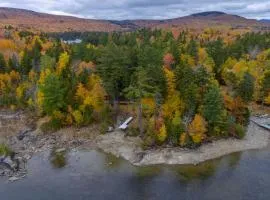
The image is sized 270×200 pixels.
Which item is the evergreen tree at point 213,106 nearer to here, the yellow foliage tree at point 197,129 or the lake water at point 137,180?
the yellow foliage tree at point 197,129

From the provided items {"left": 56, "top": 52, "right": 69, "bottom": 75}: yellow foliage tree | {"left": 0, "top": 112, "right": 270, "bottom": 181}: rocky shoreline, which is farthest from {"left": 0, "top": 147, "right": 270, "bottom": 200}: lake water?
{"left": 56, "top": 52, "right": 69, "bottom": 75}: yellow foliage tree

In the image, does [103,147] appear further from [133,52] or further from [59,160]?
[133,52]

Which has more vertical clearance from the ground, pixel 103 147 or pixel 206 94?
pixel 206 94

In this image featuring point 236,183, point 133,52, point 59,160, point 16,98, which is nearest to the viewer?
point 236,183

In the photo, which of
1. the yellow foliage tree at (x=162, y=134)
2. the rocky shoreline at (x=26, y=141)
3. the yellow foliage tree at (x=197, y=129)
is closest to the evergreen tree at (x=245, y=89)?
the yellow foliage tree at (x=197, y=129)

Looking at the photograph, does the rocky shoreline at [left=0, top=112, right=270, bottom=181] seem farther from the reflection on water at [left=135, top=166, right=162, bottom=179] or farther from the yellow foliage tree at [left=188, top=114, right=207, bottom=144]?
the yellow foliage tree at [left=188, top=114, right=207, bottom=144]

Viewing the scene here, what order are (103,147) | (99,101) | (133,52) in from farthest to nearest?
(133,52), (99,101), (103,147)

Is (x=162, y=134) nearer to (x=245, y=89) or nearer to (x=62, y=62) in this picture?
(x=245, y=89)

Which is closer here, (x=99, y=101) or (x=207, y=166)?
(x=207, y=166)

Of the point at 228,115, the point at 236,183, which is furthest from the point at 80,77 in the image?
the point at 236,183
